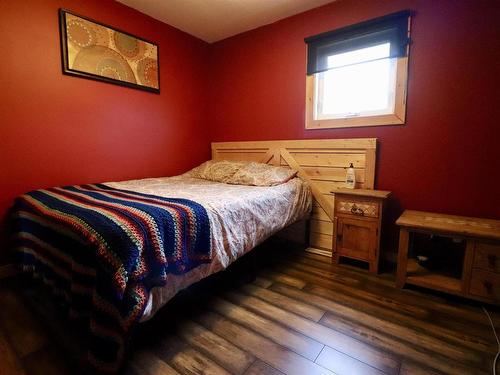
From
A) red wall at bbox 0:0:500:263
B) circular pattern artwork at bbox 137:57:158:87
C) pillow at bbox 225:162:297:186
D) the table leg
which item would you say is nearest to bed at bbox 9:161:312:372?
pillow at bbox 225:162:297:186

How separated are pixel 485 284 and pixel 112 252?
2071 millimetres

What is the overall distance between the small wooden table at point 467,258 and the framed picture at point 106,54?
268 cm

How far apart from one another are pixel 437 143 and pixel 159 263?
7.10 ft

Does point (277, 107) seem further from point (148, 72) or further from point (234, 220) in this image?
point (234, 220)

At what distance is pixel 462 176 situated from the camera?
1921 mm

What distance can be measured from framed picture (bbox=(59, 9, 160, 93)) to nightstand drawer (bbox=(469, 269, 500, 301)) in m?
3.11

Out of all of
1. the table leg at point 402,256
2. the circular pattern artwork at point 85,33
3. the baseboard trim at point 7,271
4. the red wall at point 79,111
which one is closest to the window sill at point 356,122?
the table leg at point 402,256

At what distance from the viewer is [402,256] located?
1786 millimetres

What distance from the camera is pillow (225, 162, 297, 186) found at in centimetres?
229

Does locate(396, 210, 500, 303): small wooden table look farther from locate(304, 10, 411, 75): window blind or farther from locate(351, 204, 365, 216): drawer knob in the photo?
locate(304, 10, 411, 75): window blind

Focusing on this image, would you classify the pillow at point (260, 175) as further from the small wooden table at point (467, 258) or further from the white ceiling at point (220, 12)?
the white ceiling at point (220, 12)

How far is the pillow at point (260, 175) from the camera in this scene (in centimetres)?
229

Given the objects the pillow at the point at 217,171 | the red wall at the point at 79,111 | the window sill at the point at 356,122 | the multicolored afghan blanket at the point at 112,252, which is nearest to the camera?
the multicolored afghan blanket at the point at 112,252

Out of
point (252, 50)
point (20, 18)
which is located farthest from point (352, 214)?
point (20, 18)
